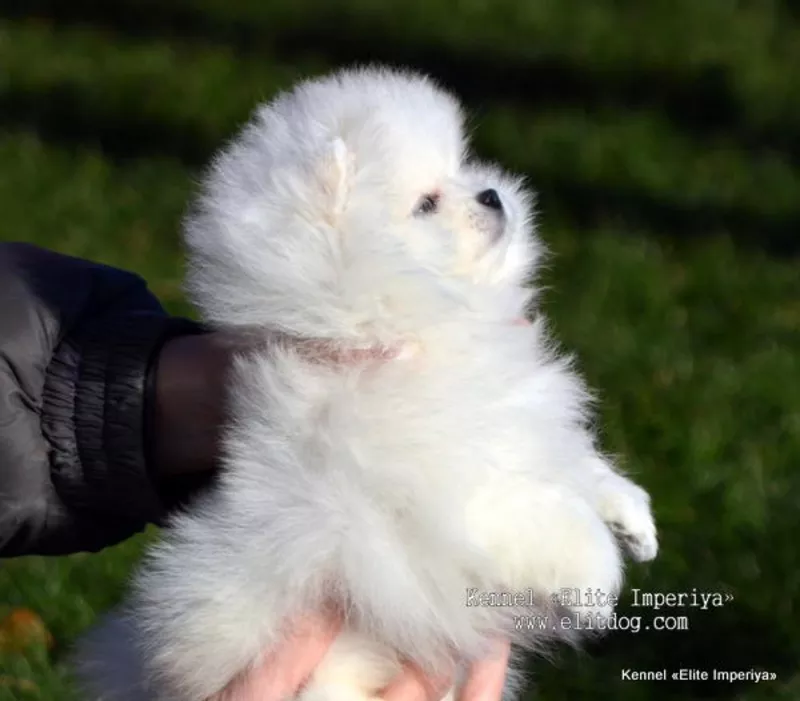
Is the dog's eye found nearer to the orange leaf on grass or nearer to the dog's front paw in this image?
the dog's front paw

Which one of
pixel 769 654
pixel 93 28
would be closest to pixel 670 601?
pixel 769 654

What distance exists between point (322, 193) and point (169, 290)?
3.23m

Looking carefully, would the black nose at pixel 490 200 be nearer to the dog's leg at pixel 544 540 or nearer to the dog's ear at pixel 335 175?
the dog's ear at pixel 335 175

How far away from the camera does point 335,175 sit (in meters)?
2.17

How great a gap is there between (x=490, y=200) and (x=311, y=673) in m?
0.83

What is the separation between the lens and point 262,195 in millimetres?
2209

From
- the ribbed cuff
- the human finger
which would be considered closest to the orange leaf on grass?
the ribbed cuff

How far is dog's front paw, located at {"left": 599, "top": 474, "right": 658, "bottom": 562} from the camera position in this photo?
2.31 m

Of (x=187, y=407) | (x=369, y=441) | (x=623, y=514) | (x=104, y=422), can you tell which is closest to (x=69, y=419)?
(x=104, y=422)

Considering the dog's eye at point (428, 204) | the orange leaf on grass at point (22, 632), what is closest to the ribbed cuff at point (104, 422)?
the dog's eye at point (428, 204)

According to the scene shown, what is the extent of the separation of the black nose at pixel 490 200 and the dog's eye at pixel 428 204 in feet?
0.23

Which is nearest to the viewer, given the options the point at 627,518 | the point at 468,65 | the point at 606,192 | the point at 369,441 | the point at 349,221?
the point at 369,441

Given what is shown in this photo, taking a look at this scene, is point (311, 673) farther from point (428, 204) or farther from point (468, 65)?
point (468, 65)

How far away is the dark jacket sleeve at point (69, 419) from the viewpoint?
2.35 metres
